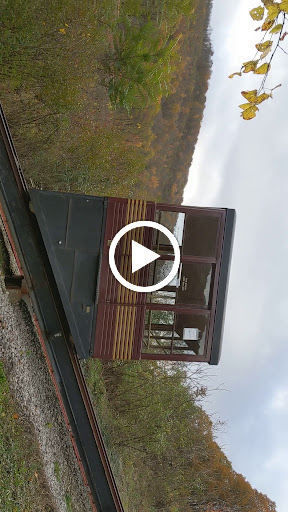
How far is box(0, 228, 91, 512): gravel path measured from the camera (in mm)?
7336

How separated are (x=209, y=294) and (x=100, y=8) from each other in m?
7.87

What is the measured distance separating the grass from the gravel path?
25 cm

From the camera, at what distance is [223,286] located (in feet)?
27.1

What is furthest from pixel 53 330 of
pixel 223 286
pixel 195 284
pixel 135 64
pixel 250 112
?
pixel 135 64

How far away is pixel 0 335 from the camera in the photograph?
22.9 ft

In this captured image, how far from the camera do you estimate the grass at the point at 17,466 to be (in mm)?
6426

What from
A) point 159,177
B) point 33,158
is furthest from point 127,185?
point 159,177

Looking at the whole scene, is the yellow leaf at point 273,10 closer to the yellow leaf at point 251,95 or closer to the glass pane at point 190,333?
the yellow leaf at point 251,95

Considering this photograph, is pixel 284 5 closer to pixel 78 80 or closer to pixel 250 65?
pixel 250 65

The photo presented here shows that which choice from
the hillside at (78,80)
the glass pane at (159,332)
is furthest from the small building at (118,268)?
the hillside at (78,80)

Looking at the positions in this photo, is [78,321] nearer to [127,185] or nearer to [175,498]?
[127,185]

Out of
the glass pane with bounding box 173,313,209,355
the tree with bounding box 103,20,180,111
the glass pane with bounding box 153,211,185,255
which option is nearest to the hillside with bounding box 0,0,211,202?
the tree with bounding box 103,20,180,111

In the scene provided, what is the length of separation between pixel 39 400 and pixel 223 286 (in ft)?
13.0
